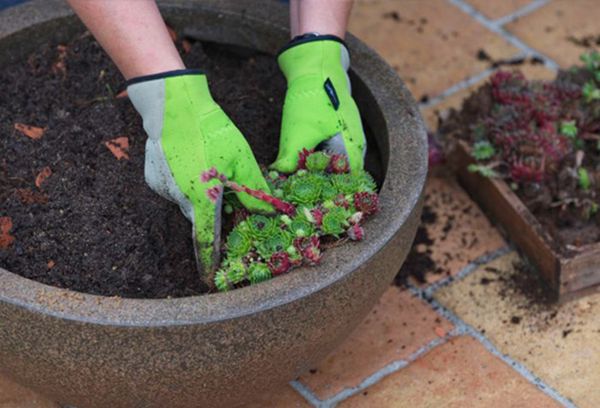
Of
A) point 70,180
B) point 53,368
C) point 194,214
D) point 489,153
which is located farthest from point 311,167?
point 489,153

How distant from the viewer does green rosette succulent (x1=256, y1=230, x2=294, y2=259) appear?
194 centimetres

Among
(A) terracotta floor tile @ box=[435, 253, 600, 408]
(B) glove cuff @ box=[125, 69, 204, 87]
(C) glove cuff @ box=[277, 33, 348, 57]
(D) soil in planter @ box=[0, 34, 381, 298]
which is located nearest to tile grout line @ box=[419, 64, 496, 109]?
(A) terracotta floor tile @ box=[435, 253, 600, 408]

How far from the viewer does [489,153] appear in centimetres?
273

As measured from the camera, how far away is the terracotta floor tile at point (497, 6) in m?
3.68

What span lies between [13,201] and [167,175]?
378 millimetres

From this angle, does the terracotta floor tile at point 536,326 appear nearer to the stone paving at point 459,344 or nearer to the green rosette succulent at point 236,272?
the stone paving at point 459,344

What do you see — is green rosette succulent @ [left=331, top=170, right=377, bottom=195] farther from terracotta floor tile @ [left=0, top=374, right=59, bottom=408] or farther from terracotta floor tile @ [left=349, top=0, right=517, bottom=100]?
terracotta floor tile @ [left=349, top=0, right=517, bottom=100]

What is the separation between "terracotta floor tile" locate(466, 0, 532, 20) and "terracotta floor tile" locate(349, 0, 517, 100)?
77mm

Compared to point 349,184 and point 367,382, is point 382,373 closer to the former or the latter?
point 367,382

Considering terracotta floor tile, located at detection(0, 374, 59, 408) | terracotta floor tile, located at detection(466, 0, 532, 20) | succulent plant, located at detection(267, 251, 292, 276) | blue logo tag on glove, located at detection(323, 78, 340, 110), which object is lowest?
terracotta floor tile, located at detection(0, 374, 59, 408)

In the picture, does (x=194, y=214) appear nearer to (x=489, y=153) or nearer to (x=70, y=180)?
(x=70, y=180)

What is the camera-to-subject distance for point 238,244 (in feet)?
6.42

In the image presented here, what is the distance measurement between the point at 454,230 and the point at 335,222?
100 cm

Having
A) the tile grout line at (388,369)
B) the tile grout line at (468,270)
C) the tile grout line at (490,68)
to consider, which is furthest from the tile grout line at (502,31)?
A: the tile grout line at (388,369)
